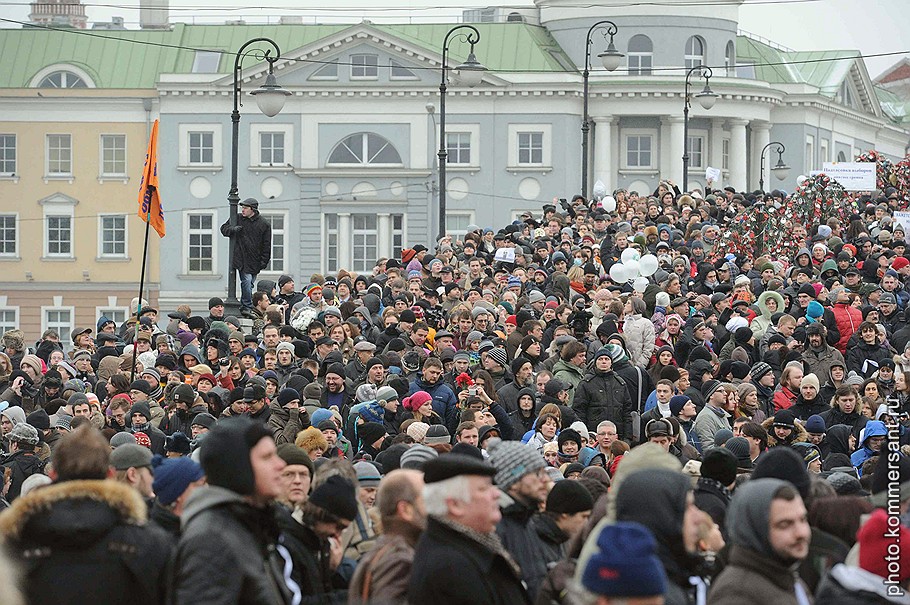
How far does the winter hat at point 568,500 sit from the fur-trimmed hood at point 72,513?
8.27 feet

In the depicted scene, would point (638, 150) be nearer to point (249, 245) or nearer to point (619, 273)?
point (249, 245)

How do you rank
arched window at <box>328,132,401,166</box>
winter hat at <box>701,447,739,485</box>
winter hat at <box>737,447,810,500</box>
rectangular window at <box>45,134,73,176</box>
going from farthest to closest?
rectangular window at <box>45,134,73,176</box>, arched window at <box>328,132,401,166</box>, winter hat at <box>701,447,739,485</box>, winter hat at <box>737,447,810,500</box>

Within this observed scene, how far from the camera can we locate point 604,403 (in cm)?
1605

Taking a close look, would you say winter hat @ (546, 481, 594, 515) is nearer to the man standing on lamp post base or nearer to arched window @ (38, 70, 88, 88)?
the man standing on lamp post base

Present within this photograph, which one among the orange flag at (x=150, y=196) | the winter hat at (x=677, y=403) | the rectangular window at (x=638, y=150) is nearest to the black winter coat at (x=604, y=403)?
the winter hat at (x=677, y=403)

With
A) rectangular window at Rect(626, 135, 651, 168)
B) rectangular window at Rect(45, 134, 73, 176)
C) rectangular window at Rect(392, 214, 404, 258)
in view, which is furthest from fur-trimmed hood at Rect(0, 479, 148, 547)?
rectangular window at Rect(45, 134, 73, 176)

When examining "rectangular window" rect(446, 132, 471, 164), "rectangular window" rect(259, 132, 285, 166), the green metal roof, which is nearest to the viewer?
"rectangular window" rect(259, 132, 285, 166)

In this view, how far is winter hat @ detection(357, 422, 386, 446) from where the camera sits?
13.9m

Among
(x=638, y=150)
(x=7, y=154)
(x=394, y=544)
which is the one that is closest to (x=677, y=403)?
(x=394, y=544)

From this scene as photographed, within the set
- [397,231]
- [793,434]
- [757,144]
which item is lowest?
[793,434]

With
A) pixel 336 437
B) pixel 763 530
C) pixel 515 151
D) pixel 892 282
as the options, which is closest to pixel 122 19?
pixel 515 151

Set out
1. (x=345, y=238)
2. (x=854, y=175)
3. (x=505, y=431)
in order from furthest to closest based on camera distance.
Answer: (x=345, y=238) < (x=854, y=175) < (x=505, y=431)

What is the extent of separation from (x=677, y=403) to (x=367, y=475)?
557cm

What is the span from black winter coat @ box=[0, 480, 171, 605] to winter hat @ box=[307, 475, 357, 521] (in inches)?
65.8
